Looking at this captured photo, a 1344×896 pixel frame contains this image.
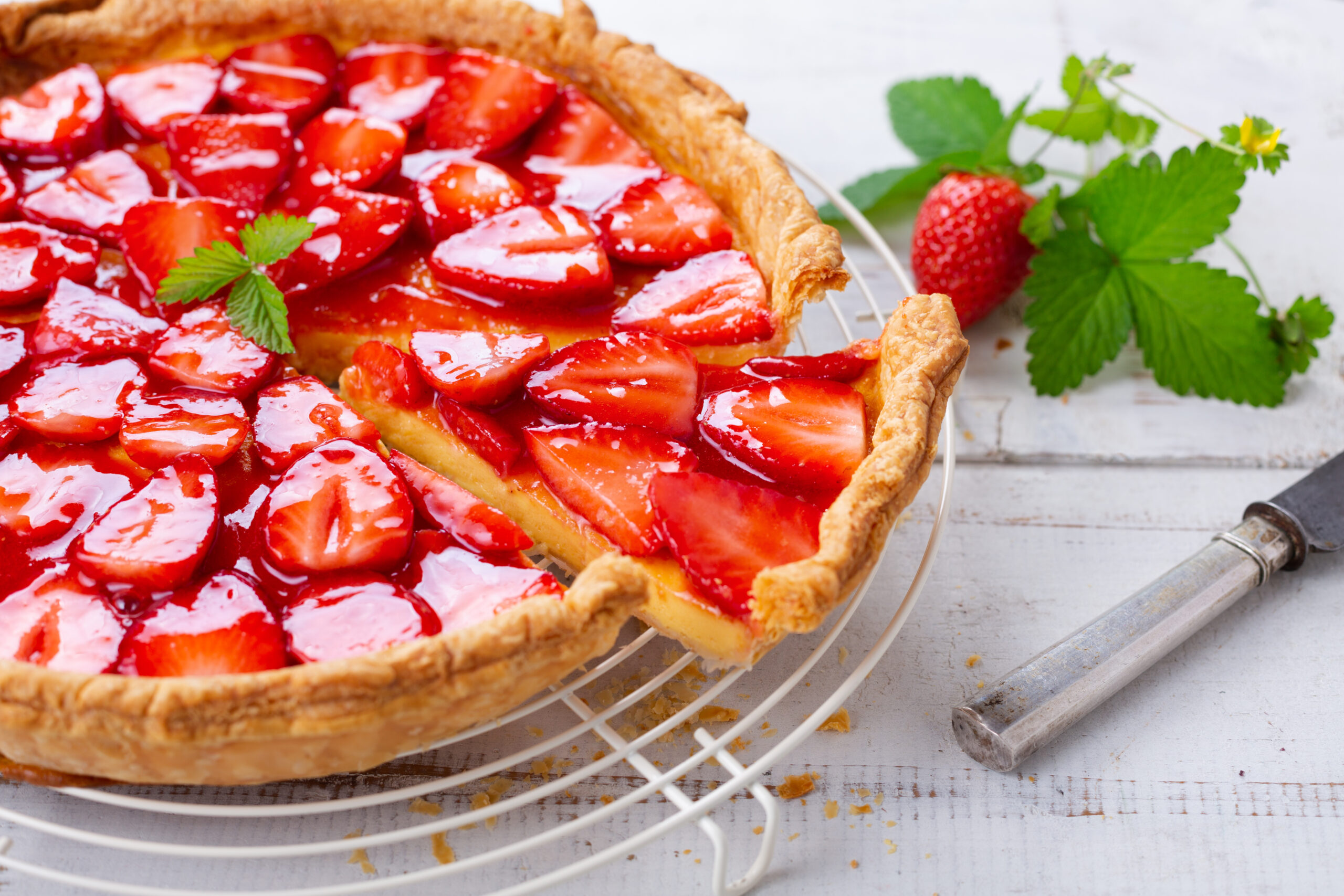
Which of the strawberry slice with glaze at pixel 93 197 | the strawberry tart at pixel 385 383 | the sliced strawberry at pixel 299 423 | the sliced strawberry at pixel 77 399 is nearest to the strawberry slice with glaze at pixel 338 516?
the strawberry tart at pixel 385 383

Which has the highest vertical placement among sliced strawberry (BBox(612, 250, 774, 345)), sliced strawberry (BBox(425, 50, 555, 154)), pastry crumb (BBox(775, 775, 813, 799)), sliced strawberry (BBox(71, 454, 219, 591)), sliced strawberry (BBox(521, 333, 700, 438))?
sliced strawberry (BBox(425, 50, 555, 154))

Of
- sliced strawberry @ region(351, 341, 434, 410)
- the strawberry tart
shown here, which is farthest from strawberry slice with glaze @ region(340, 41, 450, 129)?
sliced strawberry @ region(351, 341, 434, 410)

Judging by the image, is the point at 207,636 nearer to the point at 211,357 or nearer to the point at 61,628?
the point at 61,628

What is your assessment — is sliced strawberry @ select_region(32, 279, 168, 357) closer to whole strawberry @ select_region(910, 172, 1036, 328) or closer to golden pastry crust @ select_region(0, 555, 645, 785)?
golden pastry crust @ select_region(0, 555, 645, 785)

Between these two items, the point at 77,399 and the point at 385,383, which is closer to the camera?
the point at 77,399

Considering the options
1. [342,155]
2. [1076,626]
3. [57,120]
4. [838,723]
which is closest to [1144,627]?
[1076,626]

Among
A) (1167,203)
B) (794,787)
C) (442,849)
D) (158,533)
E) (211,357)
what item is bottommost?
(442,849)

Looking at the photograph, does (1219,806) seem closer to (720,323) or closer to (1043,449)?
(1043,449)
